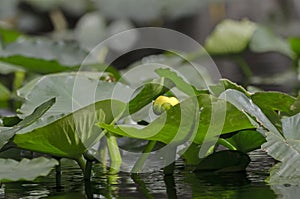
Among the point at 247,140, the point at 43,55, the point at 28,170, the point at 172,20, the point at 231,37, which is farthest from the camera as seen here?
the point at 172,20

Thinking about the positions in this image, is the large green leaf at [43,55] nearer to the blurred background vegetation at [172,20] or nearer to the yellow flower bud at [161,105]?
the blurred background vegetation at [172,20]

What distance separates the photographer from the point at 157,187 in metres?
0.58

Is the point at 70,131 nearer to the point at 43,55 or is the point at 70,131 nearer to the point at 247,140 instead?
the point at 247,140

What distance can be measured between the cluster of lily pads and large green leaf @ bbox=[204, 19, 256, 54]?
2.93ft

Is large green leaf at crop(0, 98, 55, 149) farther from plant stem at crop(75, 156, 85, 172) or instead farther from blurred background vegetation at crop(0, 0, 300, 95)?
blurred background vegetation at crop(0, 0, 300, 95)

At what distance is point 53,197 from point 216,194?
0.13 metres

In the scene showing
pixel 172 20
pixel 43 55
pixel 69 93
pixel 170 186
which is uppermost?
pixel 172 20

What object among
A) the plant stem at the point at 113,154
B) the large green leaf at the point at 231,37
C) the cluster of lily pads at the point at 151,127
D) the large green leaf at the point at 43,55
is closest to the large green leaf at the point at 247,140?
the cluster of lily pads at the point at 151,127

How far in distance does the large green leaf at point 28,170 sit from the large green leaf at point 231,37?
1102mm

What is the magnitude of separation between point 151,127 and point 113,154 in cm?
10

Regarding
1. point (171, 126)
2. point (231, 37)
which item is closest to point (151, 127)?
point (171, 126)

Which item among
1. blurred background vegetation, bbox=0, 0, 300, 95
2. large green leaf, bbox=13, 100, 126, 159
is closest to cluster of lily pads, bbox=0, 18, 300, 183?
large green leaf, bbox=13, 100, 126, 159

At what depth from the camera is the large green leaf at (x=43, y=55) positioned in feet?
4.33

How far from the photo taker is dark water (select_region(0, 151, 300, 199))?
1.81 ft
